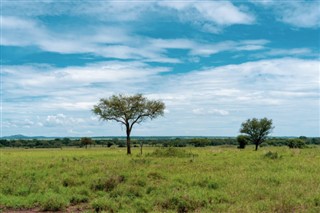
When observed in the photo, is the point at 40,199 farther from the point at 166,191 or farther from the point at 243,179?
the point at 243,179

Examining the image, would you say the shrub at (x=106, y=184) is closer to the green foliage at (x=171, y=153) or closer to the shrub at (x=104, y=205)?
the shrub at (x=104, y=205)

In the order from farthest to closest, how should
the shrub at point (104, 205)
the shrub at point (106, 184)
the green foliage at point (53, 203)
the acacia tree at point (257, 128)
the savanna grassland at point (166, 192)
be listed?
the acacia tree at point (257, 128) → the shrub at point (106, 184) → the green foliage at point (53, 203) → the shrub at point (104, 205) → the savanna grassland at point (166, 192)

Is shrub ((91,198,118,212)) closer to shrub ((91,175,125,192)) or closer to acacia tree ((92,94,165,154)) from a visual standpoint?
shrub ((91,175,125,192))

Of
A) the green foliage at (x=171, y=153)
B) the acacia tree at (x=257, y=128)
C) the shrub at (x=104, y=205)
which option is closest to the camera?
the shrub at (x=104, y=205)

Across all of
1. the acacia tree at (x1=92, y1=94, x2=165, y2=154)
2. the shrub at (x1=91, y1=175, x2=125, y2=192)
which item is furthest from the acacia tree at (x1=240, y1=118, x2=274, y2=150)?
the shrub at (x1=91, y1=175, x2=125, y2=192)

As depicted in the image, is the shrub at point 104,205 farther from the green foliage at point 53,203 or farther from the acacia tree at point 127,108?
the acacia tree at point 127,108

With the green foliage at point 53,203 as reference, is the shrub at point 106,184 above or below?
above

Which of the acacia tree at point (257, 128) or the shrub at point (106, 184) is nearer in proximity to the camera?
the shrub at point (106, 184)

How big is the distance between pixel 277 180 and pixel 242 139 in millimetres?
79461

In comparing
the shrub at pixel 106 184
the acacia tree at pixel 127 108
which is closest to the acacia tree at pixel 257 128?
the acacia tree at pixel 127 108

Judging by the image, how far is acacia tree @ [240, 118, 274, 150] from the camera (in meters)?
82.0

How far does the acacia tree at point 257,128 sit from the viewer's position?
8200 cm

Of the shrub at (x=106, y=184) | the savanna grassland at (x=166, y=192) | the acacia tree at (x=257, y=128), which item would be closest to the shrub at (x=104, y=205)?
the savanna grassland at (x=166, y=192)

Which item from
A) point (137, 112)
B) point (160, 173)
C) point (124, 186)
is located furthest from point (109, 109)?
point (124, 186)
